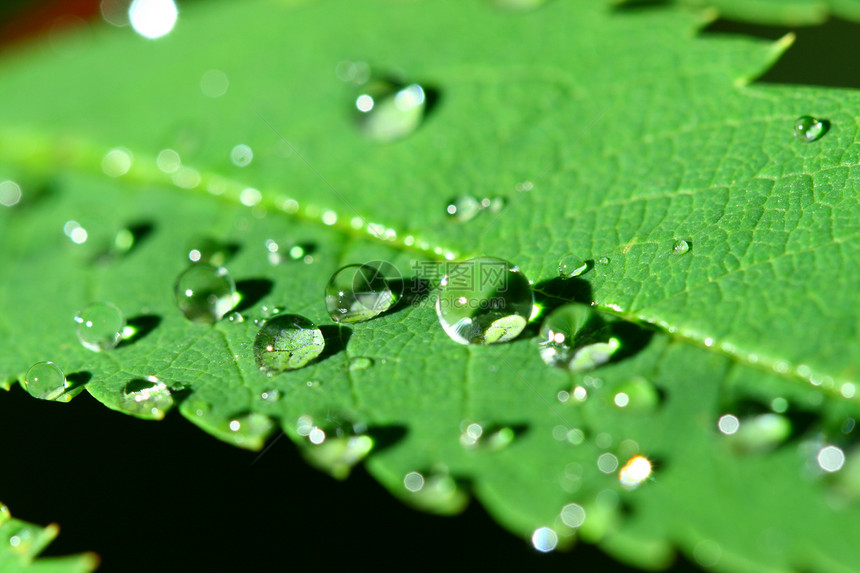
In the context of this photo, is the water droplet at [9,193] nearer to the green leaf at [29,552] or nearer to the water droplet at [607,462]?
the green leaf at [29,552]

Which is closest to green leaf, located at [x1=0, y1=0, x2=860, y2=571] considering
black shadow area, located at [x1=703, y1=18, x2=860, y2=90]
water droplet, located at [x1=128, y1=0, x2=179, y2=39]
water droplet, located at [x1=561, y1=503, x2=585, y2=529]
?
water droplet, located at [x1=561, y1=503, x2=585, y2=529]

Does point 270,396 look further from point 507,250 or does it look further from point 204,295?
point 507,250

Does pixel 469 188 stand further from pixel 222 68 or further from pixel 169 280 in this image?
pixel 222 68

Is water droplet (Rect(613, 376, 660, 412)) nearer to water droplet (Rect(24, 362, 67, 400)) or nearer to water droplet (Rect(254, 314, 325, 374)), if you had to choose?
water droplet (Rect(254, 314, 325, 374))

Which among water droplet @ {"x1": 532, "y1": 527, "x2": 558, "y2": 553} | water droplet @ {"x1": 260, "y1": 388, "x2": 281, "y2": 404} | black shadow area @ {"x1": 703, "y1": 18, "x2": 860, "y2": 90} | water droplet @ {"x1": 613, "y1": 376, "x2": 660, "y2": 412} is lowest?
black shadow area @ {"x1": 703, "y1": 18, "x2": 860, "y2": 90}

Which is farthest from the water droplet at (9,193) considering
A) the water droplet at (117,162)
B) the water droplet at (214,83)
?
the water droplet at (214,83)

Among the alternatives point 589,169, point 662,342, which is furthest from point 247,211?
point 662,342
